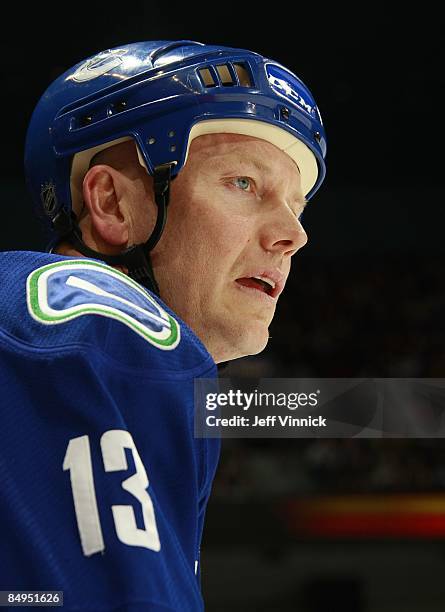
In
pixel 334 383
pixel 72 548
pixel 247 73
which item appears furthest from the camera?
pixel 334 383

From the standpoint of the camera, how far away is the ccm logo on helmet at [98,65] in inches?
72.3

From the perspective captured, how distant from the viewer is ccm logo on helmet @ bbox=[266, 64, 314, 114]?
6.08ft

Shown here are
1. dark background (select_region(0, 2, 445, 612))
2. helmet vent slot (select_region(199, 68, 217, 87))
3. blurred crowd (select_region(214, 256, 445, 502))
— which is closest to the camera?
helmet vent slot (select_region(199, 68, 217, 87))

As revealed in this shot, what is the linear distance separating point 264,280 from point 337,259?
6721 mm

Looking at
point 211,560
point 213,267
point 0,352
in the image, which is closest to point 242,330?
point 213,267

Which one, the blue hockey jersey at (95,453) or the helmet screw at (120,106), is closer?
the blue hockey jersey at (95,453)

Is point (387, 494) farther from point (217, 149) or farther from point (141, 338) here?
point (141, 338)

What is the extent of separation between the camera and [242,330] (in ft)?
5.57

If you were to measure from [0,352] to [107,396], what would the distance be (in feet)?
0.44

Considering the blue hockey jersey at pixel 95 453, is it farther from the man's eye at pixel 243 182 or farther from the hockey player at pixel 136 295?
the man's eye at pixel 243 182

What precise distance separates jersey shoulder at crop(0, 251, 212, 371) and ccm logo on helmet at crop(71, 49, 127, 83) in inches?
35.7

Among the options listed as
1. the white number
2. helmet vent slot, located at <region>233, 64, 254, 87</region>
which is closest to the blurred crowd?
helmet vent slot, located at <region>233, 64, 254, 87</region>

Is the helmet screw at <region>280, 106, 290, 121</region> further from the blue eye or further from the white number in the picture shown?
the white number

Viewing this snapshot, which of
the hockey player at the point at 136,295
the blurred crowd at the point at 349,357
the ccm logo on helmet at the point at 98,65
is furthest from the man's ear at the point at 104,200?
the blurred crowd at the point at 349,357
